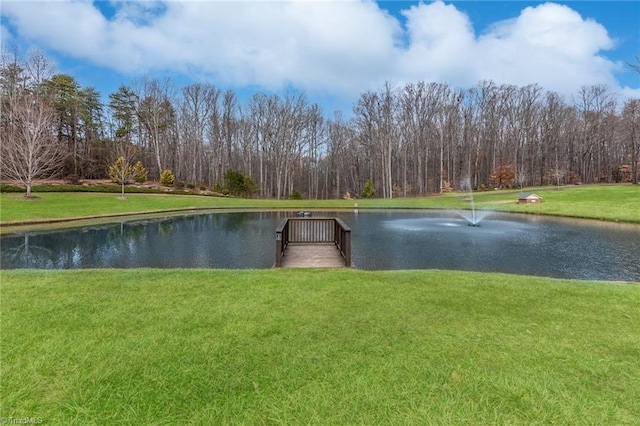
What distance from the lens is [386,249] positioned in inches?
394

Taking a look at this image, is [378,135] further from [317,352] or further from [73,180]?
[317,352]

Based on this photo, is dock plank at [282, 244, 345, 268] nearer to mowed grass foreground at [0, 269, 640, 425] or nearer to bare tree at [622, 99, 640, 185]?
mowed grass foreground at [0, 269, 640, 425]

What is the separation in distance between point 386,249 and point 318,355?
7389 mm

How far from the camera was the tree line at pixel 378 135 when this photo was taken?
40.7 metres

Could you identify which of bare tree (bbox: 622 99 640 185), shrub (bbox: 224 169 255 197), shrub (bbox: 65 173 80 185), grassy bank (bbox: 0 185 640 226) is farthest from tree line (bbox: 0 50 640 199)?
grassy bank (bbox: 0 185 640 226)

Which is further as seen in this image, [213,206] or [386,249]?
[213,206]

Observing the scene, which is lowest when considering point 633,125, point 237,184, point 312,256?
point 312,256

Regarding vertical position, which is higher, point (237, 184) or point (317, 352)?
point (237, 184)

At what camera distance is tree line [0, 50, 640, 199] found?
4069 cm

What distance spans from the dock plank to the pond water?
0.56 metres

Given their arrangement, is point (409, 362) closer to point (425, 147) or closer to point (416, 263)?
point (416, 263)

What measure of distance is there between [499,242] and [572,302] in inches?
291

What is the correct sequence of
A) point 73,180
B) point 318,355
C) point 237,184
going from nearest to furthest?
point 318,355 < point 73,180 < point 237,184

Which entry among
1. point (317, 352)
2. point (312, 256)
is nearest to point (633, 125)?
point (312, 256)
